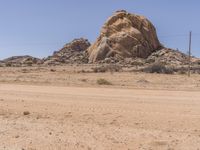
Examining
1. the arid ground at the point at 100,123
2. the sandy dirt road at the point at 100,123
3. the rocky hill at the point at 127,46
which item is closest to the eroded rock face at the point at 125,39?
the rocky hill at the point at 127,46

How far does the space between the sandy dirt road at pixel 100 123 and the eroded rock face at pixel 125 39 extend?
5749cm

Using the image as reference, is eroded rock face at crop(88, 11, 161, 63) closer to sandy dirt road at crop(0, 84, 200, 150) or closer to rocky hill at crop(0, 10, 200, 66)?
rocky hill at crop(0, 10, 200, 66)

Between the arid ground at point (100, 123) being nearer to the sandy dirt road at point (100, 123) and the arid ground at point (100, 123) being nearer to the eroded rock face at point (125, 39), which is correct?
the sandy dirt road at point (100, 123)

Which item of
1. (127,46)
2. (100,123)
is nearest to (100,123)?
(100,123)

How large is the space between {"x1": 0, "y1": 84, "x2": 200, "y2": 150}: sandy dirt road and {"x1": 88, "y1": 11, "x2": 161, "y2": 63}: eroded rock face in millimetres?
57489

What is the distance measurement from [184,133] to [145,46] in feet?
223

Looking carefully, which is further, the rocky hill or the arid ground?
the rocky hill

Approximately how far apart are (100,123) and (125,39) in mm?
63782

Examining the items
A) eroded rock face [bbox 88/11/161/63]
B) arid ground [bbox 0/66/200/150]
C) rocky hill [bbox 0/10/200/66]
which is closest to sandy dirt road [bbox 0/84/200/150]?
arid ground [bbox 0/66/200/150]

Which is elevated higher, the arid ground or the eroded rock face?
the eroded rock face

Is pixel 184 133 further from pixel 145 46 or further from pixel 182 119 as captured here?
pixel 145 46

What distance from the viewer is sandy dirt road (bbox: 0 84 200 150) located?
9766 millimetres

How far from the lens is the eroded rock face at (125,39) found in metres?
75.6

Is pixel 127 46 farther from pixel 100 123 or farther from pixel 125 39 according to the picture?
pixel 100 123
